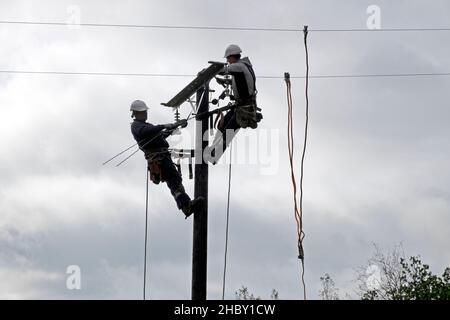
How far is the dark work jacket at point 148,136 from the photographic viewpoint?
10367 mm

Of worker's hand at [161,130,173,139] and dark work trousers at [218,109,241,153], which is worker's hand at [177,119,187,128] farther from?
dark work trousers at [218,109,241,153]

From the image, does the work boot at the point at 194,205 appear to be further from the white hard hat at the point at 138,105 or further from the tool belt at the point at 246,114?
the white hard hat at the point at 138,105

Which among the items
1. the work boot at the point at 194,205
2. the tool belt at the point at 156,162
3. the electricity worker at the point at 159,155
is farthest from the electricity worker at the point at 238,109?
the tool belt at the point at 156,162

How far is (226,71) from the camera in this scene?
967cm

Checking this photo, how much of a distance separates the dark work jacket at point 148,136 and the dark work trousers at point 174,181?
224mm

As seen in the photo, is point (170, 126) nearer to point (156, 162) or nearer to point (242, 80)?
point (156, 162)

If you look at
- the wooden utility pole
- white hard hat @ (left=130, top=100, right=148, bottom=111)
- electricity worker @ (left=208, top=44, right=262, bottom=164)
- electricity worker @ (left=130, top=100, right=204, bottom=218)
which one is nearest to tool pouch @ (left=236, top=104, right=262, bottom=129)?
electricity worker @ (left=208, top=44, right=262, bottom=164)

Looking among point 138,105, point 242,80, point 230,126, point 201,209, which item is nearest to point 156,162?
point 138,105

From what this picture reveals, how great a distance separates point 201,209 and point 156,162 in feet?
3.64

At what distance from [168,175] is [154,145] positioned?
1.49 feet
